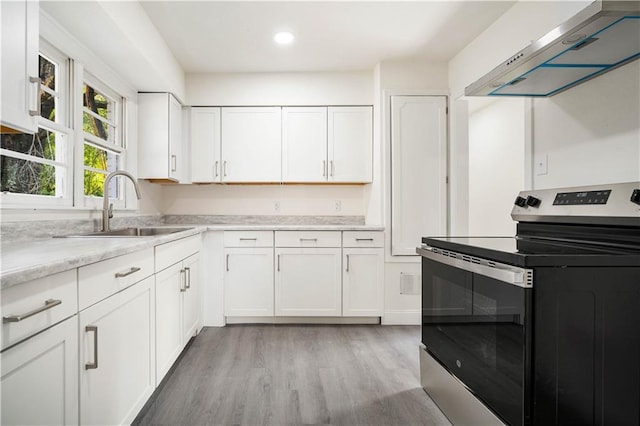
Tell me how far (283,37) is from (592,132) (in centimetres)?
218

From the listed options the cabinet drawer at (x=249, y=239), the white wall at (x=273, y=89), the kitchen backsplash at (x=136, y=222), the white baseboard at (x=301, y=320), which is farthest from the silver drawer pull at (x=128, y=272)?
the white wall at (x=273, y=89)

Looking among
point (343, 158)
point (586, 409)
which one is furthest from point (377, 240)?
point (586, 409)

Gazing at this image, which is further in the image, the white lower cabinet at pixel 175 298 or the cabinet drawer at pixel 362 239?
the cabinet drawer at pixel 362 239

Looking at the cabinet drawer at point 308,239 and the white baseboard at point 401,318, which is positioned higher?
the cabinet drawer at point 308,239

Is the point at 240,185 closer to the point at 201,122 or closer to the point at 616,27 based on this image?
the point at 201,122

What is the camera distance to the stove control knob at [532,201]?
6.04 ft

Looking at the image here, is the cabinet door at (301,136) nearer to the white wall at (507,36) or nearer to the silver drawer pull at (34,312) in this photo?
the white wall at (507,36)

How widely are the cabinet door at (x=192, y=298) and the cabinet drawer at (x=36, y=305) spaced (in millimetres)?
1378

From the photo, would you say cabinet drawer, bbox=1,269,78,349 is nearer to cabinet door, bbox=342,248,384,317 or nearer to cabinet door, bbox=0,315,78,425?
cabinet door, bbox=0,315,78,425

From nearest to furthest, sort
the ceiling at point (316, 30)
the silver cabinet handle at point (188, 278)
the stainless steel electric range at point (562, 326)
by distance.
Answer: the stainless steel electric range at point (562, 326) → the ceiling at point (316, 30) → the silver cabinet handle at point (188, 278)

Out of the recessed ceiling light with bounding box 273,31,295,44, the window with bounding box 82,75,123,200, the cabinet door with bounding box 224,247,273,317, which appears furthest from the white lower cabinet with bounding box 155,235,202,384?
the recessed ceiling light with bounding box 273,31,295,44

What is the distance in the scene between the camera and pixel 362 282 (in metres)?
3.16

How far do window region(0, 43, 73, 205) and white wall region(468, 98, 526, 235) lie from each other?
414 cm

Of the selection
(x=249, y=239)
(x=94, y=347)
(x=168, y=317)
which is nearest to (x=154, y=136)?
(x=249, y=239)
